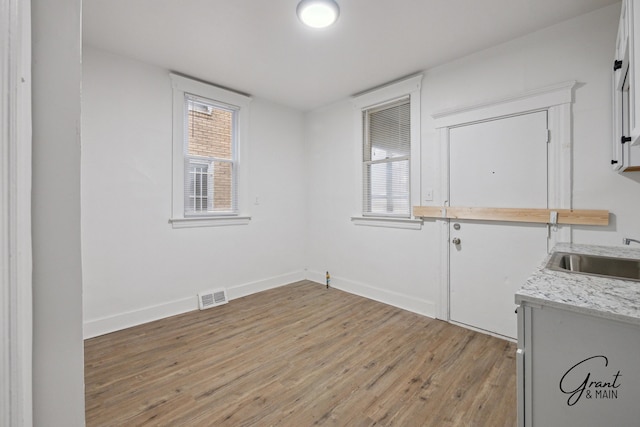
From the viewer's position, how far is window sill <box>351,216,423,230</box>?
131 inches

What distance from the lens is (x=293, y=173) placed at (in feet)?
14.8

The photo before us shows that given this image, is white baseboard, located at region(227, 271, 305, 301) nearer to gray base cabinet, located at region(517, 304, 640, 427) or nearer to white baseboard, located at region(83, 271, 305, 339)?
white baseboard, located at region(83, 271, 305, 339)

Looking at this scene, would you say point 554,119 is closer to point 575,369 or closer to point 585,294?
point 585,294

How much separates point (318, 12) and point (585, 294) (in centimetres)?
235

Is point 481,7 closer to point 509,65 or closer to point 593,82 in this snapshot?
point 509,65

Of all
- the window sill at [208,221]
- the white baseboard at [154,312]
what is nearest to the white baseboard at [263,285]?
the white baseboard at [154,312]

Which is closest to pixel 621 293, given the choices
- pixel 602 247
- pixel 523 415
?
pixel 523 415

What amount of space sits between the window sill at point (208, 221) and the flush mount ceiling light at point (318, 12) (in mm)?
2383

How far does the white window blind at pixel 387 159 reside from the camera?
11.4 ft

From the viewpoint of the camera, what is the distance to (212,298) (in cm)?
353

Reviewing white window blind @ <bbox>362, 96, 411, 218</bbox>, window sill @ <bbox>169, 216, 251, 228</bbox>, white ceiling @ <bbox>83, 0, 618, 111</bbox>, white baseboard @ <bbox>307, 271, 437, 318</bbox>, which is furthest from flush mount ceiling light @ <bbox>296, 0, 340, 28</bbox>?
white baseboard @ <bbox>307, 271, 437, 318</bbox>

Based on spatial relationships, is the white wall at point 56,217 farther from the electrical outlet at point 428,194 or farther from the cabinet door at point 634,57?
the electrical outlet at point 428,194

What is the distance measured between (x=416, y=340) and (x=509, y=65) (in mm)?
2680

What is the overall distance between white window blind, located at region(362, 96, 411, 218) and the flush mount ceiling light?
156 cm
